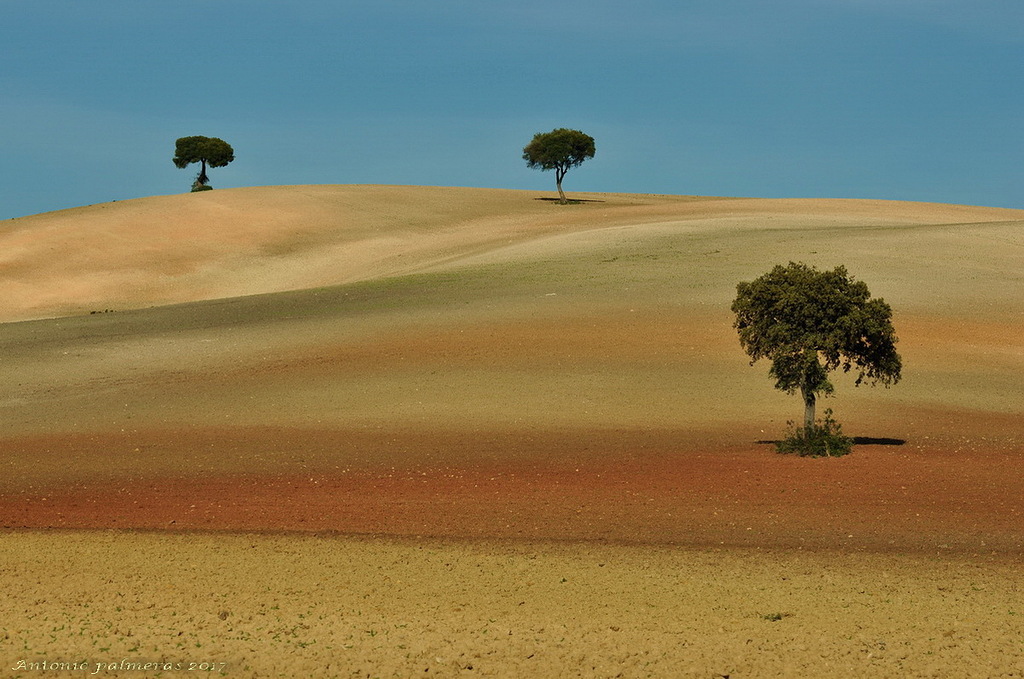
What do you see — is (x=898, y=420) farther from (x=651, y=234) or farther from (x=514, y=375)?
(x=651, y=234)

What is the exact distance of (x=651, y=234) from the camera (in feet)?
198

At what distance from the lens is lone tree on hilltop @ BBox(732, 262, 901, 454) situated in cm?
2431

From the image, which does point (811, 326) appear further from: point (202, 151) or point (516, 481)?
point (202, 151)

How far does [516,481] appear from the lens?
2111cm

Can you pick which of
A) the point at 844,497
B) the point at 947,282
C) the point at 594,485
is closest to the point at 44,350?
the point at 594,485

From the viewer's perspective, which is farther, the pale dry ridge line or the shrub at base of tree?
the pale dry ridge line

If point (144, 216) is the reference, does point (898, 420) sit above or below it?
below

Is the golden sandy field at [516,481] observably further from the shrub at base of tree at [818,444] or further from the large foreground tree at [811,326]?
the large foreground tree at [811,326]

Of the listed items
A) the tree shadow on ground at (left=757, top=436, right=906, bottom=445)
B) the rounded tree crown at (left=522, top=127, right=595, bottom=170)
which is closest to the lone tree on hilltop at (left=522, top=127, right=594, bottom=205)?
the rounded tree crown at (left=522, top=127, right=595, bottom=170)

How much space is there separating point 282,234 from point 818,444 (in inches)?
2109

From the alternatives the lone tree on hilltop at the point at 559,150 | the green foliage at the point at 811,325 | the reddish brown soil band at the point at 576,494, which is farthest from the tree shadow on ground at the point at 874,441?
the lone tree on hilltop at the point at 559,150

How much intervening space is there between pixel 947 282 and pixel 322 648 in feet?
122

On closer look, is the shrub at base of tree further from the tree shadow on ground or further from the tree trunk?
the tree shadow on ground

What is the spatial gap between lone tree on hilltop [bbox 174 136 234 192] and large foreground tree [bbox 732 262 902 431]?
101m
